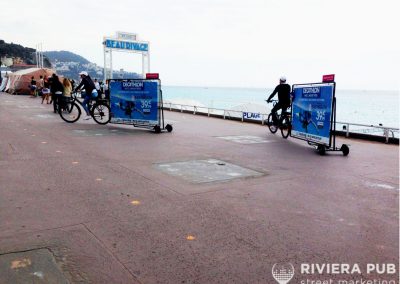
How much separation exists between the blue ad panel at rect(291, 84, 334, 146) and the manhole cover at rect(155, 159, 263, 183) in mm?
3528

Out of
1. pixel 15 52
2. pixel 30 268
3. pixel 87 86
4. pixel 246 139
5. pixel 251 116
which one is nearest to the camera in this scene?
pixel 30 268

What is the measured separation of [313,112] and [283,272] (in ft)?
25.2

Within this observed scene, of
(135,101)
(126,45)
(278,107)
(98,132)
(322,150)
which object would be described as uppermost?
(126,45)

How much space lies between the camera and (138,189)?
5449mm

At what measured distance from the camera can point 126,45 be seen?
29922 mm

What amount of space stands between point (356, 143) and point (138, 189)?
28.5 feet

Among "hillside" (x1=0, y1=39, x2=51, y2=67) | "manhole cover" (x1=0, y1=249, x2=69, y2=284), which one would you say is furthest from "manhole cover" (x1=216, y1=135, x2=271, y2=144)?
"hillside" (x1=0, y1=39, x2=51, y2=67)

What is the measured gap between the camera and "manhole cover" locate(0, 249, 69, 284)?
2904 mm

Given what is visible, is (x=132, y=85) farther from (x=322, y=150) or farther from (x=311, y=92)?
(x=322, y=150)

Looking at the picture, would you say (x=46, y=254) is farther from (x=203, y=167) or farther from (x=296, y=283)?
(x=203, y=167)

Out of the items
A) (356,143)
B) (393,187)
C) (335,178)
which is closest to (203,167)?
(335,178)

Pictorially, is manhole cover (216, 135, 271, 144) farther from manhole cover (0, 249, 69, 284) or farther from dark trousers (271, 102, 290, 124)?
manhole cover (0, 249, 69, 284)

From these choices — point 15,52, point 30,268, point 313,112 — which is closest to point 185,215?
point 30,268

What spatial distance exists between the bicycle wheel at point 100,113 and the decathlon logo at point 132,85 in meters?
1.23
